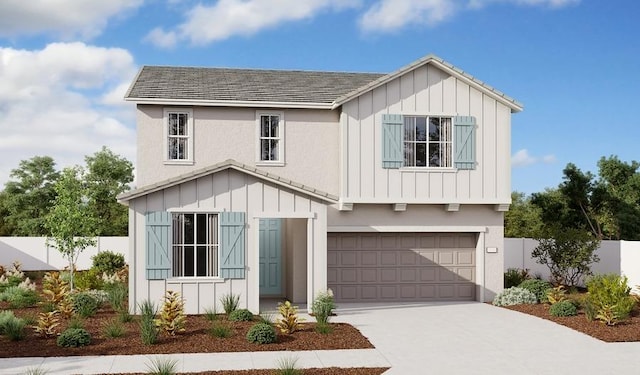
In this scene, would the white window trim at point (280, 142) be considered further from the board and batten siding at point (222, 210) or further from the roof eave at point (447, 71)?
the board and batten siding at point (222, 210)

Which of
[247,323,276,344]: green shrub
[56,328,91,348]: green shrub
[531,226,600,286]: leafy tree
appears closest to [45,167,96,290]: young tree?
[56,328,91,348]: green shrub

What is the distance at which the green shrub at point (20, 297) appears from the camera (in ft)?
62.5

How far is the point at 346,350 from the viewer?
13188 millimetres

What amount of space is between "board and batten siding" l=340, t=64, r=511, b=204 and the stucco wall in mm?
1125

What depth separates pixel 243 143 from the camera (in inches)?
820

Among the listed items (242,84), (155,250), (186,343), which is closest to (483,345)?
→ (186,343)

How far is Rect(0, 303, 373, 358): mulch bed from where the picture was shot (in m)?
13.0

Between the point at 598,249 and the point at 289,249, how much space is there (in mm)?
11222

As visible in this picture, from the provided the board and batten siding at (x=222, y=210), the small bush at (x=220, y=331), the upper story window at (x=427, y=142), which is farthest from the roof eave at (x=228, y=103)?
the small bush at (x=220, y=331)

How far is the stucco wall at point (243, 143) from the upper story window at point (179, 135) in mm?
170

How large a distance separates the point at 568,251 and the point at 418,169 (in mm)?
6234

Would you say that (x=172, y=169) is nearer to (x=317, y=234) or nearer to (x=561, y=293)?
(x=317, y=234)

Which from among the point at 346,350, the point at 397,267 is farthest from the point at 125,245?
the point at 346,350

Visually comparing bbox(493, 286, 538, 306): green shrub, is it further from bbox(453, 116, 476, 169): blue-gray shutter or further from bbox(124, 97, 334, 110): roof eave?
bbox(124, 97, 334, 110): roof eave
